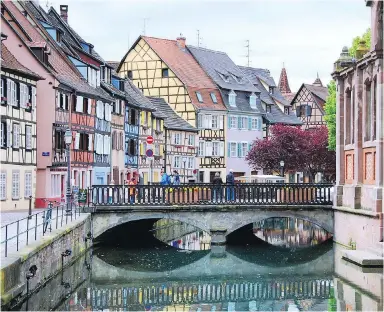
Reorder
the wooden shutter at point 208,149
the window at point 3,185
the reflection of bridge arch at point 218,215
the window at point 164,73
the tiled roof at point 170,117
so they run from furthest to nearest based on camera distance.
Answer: the wooden shutter at point 208,149, the window at point 164,73, the tiled roof at point 170,117, the window at point 3,185, the reflection of bridge arch at point 218,215

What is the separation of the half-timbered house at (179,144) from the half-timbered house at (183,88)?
1.22 m

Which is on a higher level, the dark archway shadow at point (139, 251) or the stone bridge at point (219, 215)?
the stone bridge at point (219, 215)

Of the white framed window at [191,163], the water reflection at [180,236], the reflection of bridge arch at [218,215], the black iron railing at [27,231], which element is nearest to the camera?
the black iron railing at [27,231]

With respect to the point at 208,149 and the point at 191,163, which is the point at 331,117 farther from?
the point at 208,149

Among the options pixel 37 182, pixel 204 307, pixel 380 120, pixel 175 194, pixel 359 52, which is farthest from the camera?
pixel 37 182

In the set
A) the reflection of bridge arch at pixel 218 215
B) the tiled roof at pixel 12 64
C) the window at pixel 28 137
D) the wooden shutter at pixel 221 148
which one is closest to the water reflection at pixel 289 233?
the reflection of bridge arch at pixel 218 215

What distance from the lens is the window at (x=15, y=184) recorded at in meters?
45.9

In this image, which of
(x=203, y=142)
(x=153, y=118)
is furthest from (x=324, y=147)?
(x=153, y=118)

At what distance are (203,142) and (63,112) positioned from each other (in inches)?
1398

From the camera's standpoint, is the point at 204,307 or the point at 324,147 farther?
the point at 324,147

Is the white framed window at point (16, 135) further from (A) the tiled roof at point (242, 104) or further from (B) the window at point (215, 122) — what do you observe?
(A) the tiled roof at point (242, 104)

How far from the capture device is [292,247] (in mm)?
46375

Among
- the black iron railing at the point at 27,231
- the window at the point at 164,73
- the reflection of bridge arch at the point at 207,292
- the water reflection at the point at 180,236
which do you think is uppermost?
the window at the point at 164,73

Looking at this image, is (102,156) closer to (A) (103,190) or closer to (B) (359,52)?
(A) (103,190)
